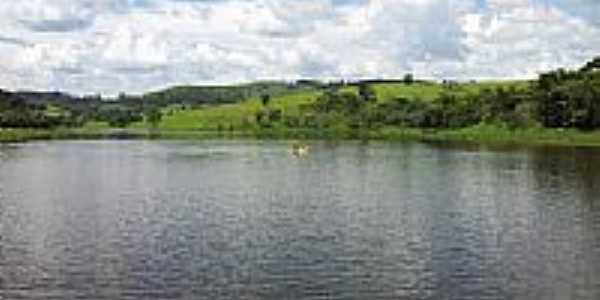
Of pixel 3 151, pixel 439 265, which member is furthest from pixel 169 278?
pixel 3 151

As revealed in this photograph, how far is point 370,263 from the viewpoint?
52.3 m

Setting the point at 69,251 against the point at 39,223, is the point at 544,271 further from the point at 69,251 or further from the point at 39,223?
the point at 39,223

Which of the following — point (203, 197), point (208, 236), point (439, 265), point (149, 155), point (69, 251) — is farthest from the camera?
point (149, 155)

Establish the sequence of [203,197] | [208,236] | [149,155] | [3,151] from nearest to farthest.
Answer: [208,236] < [203,197] < [149,155] < [3,151]

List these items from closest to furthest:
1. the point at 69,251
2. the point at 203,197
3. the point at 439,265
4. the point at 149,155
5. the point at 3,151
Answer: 1. the point at 439,265
2. the point at 69,251
3. the point at 203,197
4. the point at 149,155
5. the point at 3,151

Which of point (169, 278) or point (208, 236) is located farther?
point (208, 236)

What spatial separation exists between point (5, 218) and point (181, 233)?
52.7 ft

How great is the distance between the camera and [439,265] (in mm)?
51844

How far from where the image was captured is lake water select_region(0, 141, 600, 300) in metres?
46.9

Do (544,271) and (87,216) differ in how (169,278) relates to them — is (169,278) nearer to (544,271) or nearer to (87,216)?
(544,271)

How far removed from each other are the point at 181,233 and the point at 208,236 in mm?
2370

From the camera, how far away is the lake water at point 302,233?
154 ft

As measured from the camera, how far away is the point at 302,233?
208 ft

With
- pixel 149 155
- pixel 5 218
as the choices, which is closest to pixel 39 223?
pixel 5 218
